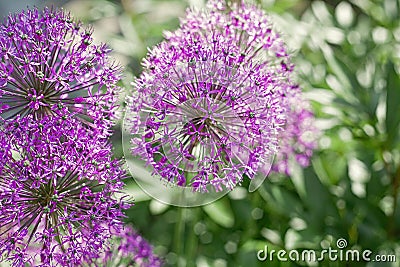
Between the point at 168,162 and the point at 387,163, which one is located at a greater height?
the point at 387,163

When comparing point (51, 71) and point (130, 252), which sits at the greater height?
point (51, 71)

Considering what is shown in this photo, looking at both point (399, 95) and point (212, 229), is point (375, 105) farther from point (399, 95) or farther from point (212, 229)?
point (212, 229)

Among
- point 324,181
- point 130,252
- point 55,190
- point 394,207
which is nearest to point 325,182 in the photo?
point 324,181

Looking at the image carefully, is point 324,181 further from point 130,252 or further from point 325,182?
point 130,252

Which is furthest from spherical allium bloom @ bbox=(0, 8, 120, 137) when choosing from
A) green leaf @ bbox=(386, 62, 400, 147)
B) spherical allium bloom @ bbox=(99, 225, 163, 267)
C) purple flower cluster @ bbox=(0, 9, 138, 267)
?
green leaf @ bbox=(386, 62, 400, 147)

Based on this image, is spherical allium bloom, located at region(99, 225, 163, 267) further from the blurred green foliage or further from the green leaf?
the green leaf

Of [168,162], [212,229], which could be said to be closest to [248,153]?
[168,162]
